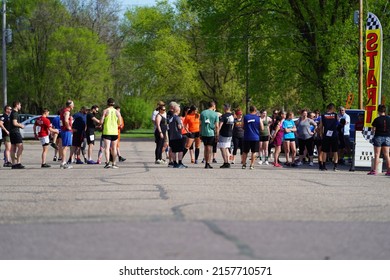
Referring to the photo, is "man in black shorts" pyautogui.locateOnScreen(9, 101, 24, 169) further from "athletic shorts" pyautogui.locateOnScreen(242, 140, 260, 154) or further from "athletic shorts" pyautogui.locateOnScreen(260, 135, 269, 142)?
"athletic shorts" pyautogui.locateOnScreen(260, 135, 269, 142)

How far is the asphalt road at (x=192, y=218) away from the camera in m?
7.94

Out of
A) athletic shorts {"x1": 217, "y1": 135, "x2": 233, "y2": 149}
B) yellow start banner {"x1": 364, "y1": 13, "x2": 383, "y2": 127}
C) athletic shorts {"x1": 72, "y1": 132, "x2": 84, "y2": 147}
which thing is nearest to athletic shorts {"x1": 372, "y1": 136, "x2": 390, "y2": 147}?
athletic shorts {"x1": 217, "y1": 135, "x2": 233, "y2": 149}

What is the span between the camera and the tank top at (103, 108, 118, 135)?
21938mm

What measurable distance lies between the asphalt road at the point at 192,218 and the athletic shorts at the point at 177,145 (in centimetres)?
400

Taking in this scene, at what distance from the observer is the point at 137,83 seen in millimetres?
77812

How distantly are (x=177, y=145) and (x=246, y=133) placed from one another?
6.37 feet

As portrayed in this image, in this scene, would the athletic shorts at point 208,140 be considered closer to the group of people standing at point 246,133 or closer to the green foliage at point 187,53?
the group of people standing at point 246,133

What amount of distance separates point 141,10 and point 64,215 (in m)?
74.4

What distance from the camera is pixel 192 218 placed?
1017 cm

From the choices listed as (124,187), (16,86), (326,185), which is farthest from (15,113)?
(16,86)

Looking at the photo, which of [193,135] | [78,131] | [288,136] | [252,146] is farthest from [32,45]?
[252,146]

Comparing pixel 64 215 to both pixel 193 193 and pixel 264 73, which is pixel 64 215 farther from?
pixel 264 73

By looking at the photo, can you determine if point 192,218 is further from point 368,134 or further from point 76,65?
point 76,65
